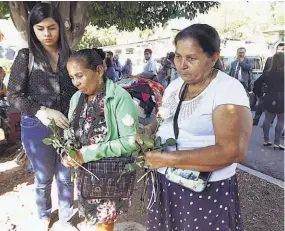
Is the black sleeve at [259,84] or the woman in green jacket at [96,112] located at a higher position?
the woman in green jacket at [96,112]

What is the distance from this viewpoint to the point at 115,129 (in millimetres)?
1973

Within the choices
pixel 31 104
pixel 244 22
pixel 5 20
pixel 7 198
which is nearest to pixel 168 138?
pixel 31 104

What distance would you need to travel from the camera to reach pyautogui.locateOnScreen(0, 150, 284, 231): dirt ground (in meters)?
3.14

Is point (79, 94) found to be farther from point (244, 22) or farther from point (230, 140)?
point (244, 22)

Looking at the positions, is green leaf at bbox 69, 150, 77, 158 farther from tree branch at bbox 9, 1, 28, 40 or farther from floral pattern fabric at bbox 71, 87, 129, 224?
tree branch at bbox 9, 1, 28, 40

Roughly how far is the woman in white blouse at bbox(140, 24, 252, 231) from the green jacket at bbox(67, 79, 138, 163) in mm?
304

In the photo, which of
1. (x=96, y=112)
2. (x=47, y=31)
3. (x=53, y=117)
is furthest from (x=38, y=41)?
(x=96, y=112)


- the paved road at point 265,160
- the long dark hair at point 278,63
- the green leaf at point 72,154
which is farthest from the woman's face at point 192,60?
the long dark hair at point 278,63

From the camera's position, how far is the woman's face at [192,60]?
138 centimetres

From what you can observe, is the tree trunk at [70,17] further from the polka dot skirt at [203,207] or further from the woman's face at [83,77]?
the polka dot skirt at [203,207]

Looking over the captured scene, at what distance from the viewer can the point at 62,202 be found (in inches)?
113

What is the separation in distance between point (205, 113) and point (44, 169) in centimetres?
169

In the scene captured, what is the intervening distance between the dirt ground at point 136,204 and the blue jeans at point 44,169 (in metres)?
0.31

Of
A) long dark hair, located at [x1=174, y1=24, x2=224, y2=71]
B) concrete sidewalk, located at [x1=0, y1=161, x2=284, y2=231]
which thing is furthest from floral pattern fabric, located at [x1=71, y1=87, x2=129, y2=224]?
concrete sidewalk, located at [x1=0, y1=161, x2=284, y2=231]
